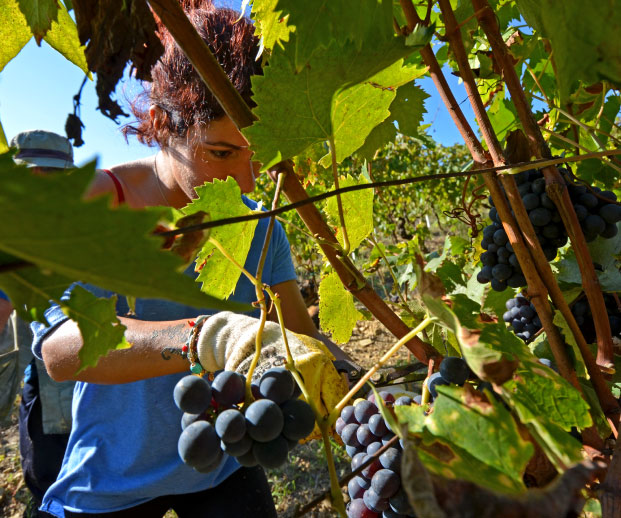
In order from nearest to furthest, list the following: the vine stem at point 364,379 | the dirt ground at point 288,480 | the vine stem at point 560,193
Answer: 1. the vine stem at point 364,379
2. the vine stem at point 560,193
3. the dirt ground at point 288,480

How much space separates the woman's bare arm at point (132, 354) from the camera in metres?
1.14

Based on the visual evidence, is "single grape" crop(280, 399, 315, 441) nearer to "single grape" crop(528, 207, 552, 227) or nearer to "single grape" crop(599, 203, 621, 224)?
"single grape" crop(528, 207, 552, 227)

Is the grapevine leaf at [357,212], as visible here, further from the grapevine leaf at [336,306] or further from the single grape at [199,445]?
the single grape at [199,445]

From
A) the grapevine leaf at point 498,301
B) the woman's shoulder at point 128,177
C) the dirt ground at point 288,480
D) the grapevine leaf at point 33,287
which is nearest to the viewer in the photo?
the grapevine leaf at point 33,287

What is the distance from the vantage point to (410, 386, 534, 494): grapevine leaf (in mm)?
341

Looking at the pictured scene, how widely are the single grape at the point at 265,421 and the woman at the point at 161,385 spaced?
869 millimetres

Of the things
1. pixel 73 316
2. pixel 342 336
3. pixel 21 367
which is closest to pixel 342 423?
pixel 342 336

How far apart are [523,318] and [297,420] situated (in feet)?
2.37

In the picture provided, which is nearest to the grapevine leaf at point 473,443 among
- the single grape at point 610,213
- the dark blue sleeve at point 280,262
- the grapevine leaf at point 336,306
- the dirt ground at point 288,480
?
the grapevine leaf at point 336,306

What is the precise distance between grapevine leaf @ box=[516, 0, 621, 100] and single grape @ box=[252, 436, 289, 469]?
0.49 metres

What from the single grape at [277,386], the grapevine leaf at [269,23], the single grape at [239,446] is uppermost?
the grapevine leaf at [269,23]

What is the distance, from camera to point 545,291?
25.7 inches

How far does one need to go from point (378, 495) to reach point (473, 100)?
0.59m

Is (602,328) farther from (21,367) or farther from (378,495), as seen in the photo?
Answer: (21,367)
